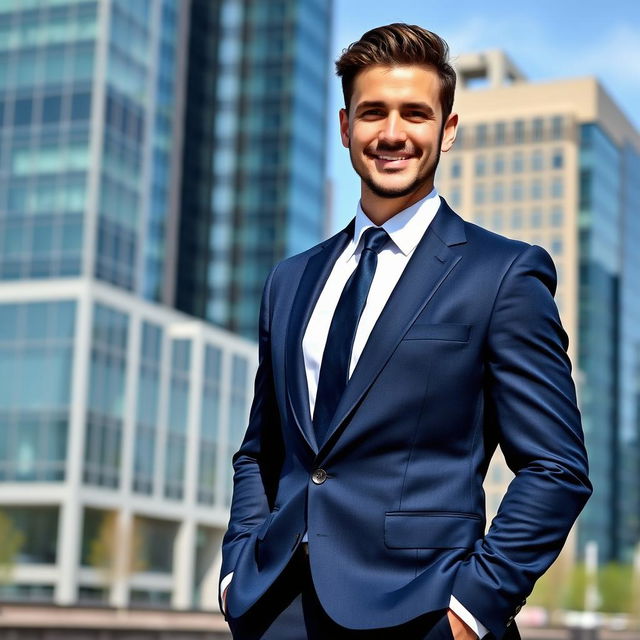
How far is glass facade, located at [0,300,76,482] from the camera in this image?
152 feet

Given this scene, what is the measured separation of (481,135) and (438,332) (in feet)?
402

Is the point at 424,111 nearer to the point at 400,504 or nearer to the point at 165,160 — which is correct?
the point at 400,504

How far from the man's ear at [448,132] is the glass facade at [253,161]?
247 feet

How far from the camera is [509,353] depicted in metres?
2.97

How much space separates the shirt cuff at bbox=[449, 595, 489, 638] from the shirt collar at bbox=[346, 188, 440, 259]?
2.98 ft

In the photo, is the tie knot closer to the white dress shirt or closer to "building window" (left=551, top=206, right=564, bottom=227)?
the white dress shirt

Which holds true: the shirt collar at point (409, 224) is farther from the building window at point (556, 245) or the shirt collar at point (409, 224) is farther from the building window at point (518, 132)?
the building window at point (518, 132)

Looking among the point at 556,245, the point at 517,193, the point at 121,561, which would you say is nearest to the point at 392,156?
the point at 121,561

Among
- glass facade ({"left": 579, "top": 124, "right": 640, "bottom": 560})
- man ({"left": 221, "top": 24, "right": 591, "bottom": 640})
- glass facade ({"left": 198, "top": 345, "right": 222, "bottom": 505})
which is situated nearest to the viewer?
man ({"left": 221, "top": 24, "right": 591, "bottom": 640})

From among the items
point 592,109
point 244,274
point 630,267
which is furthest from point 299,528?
point 630,267

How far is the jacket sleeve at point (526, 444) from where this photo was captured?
9.04 feet

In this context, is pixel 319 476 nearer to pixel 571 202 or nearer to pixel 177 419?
pixel 177 419

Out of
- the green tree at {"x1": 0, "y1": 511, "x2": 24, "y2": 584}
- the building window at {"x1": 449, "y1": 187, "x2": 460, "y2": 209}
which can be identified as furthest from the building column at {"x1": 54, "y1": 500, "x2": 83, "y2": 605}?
the building window at {"x1": 449, "y1": 187, "x2": 460, "y2": 209}

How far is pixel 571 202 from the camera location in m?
122
